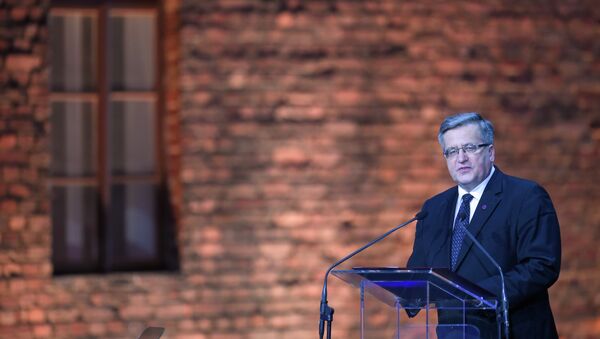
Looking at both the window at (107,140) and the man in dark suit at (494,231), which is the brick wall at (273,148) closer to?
the window at (107,140)

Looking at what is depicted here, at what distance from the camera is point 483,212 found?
425 cm

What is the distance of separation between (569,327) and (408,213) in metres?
1.42

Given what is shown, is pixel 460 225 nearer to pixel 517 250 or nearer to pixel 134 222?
pixel 517 250

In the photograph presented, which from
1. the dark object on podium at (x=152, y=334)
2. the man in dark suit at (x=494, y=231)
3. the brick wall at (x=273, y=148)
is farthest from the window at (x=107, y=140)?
the man in dark suit at (x=494, y=231)

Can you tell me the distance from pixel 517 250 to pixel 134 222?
382cm

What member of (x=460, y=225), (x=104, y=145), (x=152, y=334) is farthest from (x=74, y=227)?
(x=460, y=225)

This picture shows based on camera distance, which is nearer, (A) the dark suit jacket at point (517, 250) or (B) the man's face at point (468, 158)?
(A) the dark suit jacket at point (517, 250)

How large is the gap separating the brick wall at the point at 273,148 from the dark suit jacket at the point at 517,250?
3081 mm

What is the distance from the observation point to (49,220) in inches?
281

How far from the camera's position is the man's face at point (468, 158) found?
430 cm

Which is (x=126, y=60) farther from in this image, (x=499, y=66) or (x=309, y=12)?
(x=499, y=66)

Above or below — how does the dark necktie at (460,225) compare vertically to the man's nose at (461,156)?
below

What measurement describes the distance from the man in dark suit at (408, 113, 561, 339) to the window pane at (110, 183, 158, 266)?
132 inches

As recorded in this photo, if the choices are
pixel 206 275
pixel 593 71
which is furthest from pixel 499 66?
pixel 206 275
